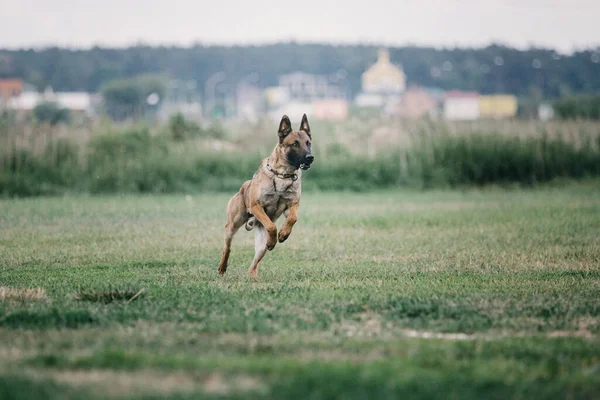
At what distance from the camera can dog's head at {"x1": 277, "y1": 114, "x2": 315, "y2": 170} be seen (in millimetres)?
10445

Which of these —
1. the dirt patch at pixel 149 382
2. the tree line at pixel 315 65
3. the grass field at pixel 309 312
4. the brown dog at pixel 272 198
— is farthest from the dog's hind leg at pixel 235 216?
the tree line at pixel 315 65

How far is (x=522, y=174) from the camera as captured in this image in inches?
1035

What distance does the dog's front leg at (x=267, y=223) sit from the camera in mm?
10047

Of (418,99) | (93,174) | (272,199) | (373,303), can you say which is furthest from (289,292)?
(418,99)

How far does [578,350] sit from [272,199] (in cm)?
489

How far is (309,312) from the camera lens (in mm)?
Answer: 7668

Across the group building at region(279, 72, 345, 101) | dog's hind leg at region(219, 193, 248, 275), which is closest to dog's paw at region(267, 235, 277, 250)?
dog's hind leg at region(219, 193, 248, 275)

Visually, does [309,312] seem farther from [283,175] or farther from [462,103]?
[462,103]

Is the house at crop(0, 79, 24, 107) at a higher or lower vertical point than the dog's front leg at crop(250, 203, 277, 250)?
higher

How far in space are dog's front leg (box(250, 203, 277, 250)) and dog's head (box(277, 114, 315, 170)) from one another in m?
0.65

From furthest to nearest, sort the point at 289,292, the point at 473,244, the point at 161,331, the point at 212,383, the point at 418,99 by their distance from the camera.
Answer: the point at 418,99, the point at 473,244, the point at 289,292, the point at 161,331, the point at 212,383

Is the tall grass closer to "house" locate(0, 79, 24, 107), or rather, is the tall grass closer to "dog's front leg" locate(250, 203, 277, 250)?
"dog's front leg" locate(250, 203, 277, 250)

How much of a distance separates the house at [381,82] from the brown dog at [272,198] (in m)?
129

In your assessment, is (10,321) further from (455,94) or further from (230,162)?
(455,94)
